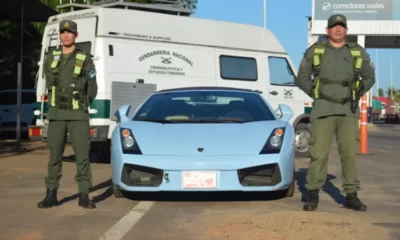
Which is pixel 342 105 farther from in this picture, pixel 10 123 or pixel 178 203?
pixel 10 123

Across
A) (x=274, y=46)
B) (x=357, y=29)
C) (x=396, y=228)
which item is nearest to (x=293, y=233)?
(x=396, y=228)

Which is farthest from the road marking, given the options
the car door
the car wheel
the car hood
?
the car door

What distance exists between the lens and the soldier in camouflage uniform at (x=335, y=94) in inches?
289

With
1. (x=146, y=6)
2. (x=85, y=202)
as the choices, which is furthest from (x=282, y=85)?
(x=85, y=202)

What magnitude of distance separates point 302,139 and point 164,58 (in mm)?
3663

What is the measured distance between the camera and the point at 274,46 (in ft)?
51.6

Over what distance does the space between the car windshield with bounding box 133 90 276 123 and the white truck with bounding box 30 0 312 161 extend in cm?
377

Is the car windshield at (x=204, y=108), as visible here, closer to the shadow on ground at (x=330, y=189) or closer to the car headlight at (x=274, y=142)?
the car headlight at (x=274, y=142)

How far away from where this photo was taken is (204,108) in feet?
29.2

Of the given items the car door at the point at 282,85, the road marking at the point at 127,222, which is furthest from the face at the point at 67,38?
the car door at the point at 282,85

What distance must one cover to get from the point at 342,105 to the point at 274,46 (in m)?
8.48

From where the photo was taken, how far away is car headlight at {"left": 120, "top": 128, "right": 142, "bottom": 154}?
7674 millimetres

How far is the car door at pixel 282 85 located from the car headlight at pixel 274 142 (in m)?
7.32

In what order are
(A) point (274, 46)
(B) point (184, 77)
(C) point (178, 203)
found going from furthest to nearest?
(A) point (274, 46) < (B) point (184, 77) < (C) point (178, 203)
